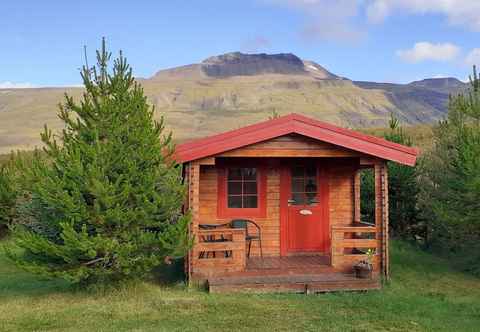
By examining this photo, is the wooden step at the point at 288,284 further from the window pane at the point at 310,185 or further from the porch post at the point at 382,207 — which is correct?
the window pane at the point at 310,185

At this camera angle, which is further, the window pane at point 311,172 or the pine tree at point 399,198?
the pine tree at point 399,198

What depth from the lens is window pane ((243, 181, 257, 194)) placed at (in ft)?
32.1

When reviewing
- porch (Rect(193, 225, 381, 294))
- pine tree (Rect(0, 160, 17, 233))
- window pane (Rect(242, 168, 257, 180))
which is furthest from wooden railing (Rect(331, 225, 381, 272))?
pine tree (Rect(0, 160, 17, 233))

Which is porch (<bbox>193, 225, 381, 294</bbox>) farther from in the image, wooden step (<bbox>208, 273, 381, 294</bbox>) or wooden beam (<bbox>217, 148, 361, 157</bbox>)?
wooden beam (<bbox>217, 148, 361, 157</bbox>)

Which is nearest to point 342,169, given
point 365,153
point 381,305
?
point 365,153

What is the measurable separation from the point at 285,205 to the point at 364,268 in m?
2.23

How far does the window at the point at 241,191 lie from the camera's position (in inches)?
381

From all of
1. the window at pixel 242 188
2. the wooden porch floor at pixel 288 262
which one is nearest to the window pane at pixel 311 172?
the window at pixel 242 188

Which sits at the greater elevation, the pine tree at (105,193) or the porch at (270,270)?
the pine tree at (105,193)

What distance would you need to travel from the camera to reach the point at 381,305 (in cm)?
711

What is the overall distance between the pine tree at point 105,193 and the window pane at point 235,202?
228cm

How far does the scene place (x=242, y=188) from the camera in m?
9.78

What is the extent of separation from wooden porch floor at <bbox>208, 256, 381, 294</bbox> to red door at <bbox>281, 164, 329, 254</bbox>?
1394 mm

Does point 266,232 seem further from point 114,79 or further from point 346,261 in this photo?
point 114,79
